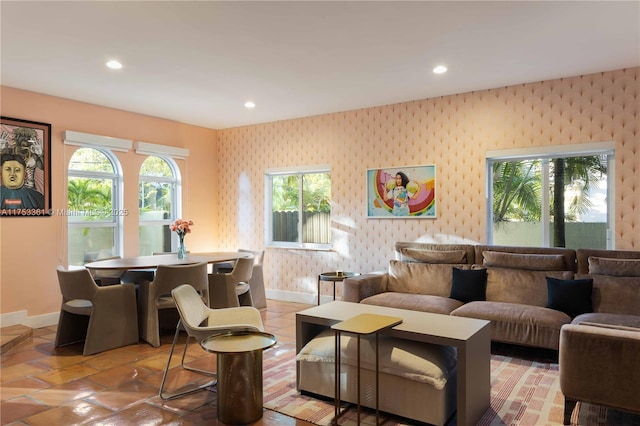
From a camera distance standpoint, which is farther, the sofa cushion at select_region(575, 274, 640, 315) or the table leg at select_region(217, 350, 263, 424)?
the sofa cushion at select_region(575, 274, 640, 315)

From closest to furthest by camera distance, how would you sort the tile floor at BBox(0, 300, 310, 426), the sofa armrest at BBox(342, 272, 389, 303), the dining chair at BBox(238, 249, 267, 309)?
the tile floor at BBox(0, 300, 310, 426) < the sofa armrest at BBox(342, 272, 389, 303) < the dining chair at BBox(238, 249, 267, 309)

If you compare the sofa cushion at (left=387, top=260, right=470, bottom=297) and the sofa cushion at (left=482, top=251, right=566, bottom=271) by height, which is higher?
Result: the sofa cushion at (left=482, top=251, right=566, bottom=271)

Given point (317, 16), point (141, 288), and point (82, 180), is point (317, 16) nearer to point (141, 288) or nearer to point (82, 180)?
point (141, 288)

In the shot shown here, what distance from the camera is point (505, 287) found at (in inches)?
171

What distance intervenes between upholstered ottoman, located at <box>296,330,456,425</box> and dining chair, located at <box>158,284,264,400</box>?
507 mm

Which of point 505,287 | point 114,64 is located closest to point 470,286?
point 505,287

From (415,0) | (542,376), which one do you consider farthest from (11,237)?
(542,376)

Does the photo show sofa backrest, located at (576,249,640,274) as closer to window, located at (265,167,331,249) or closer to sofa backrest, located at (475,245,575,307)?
sofa backrest, located at (475,245,575,307)

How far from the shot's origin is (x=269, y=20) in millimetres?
3240

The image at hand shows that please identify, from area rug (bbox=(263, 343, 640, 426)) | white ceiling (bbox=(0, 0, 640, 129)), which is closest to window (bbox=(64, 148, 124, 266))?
white ceiling (bbox=(0, 0, 640, 129))

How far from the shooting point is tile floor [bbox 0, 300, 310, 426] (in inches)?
110

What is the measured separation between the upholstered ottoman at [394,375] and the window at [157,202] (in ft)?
13.7

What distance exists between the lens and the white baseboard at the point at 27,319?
4781mm

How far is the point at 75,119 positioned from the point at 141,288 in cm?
247
